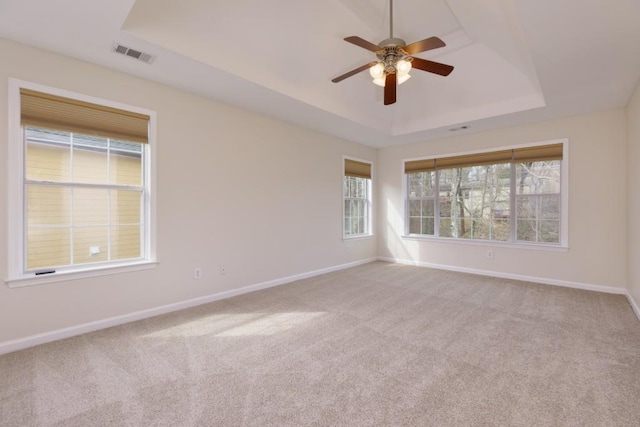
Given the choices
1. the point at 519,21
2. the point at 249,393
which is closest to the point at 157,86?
the point at 249,393

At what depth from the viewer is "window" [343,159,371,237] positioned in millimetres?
6016

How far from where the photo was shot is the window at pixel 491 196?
464 cm

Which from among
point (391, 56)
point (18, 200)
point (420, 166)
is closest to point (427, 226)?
point (420, 166)

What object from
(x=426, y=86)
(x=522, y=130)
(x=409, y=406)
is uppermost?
(x=426, y=86)

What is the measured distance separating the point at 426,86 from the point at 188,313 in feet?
15.0

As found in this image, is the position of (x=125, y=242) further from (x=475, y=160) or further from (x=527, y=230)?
(x=527, y=230)

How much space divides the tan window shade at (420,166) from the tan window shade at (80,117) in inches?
189

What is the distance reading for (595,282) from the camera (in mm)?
4246

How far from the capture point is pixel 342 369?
2221mm

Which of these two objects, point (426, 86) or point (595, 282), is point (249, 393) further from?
point (595, 282)

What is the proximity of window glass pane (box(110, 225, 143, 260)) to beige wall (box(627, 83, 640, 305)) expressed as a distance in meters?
5.66

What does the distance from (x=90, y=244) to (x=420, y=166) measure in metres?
5.50

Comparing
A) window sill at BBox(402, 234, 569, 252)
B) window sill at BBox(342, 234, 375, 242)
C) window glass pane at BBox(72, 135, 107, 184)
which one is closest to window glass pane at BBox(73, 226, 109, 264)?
window glass pane at BBox(72, 135, 107, 184)

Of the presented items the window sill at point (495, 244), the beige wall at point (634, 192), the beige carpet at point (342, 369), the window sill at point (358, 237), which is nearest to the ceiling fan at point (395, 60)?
the beige carpet at point (342, 369)
